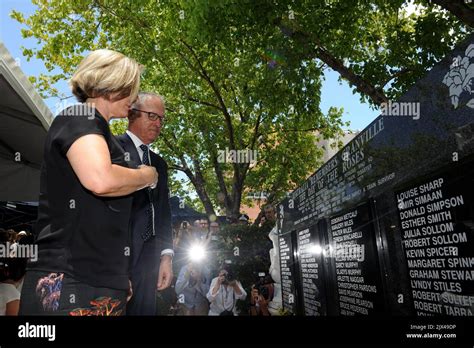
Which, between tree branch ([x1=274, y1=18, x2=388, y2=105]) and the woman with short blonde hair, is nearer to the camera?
the woman with short blonde hair

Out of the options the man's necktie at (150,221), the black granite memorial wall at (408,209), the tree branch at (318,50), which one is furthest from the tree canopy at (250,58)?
the man's necktie at (150,221)

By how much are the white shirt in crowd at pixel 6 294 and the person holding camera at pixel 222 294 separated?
396 centimetres

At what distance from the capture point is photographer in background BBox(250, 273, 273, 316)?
22.9ft

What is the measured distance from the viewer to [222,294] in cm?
703

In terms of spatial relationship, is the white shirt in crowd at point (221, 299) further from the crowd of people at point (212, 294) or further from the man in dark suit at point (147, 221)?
the man in dark suit at point (147, 221)

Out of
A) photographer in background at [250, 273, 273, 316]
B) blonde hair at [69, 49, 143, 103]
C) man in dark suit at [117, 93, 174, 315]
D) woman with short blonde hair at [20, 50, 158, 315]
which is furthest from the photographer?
photographer in background at [250, 273, 273, 316]

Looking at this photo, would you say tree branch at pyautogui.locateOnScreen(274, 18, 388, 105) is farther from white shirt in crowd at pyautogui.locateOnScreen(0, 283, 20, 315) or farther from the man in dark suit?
white shirt in crowd at pyautogui.locateOnScreen(0, 283, 20, 315)

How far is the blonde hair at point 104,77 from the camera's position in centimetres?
161

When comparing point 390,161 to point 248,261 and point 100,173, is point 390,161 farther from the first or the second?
point 248,261

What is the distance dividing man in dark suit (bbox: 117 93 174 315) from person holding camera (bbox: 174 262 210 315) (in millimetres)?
4830

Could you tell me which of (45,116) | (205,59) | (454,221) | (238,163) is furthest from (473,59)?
(238,163)

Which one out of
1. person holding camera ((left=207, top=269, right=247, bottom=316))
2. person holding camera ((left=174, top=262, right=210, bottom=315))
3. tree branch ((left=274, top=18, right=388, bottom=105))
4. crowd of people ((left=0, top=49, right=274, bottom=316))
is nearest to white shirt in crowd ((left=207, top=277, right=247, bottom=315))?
person holding camera ((left=207, top=269, right=247, bottom=316))

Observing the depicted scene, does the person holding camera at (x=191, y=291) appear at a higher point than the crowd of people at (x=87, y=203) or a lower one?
lower

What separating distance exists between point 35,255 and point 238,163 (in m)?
14.1
